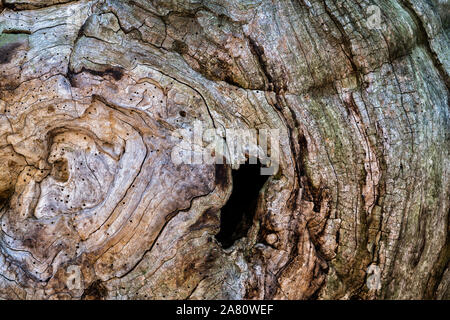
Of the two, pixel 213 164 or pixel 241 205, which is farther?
pixel 241 205

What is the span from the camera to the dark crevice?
2.98m

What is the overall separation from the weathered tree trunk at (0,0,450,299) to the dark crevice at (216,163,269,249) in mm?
21

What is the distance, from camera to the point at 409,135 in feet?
9.49

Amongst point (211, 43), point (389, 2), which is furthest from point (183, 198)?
point (389, 2)

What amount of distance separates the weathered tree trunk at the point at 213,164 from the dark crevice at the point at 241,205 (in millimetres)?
21

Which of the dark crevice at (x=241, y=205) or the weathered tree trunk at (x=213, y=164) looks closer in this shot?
the weathered tree trunk at (x=213, y=164)

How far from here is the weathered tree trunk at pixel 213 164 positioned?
2.76 m

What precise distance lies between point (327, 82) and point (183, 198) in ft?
4.36

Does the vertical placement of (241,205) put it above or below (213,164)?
below

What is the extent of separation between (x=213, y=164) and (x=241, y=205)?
50 centimetres

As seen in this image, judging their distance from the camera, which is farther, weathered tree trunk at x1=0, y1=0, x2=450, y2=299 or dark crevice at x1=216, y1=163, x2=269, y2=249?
dark crevice at x1=216, y1=163, x2=269, y2=249

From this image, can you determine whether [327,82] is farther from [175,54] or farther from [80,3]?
[80,3]

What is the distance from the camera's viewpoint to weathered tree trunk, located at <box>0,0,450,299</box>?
9.06ft

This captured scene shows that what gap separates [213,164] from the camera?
279 cm
